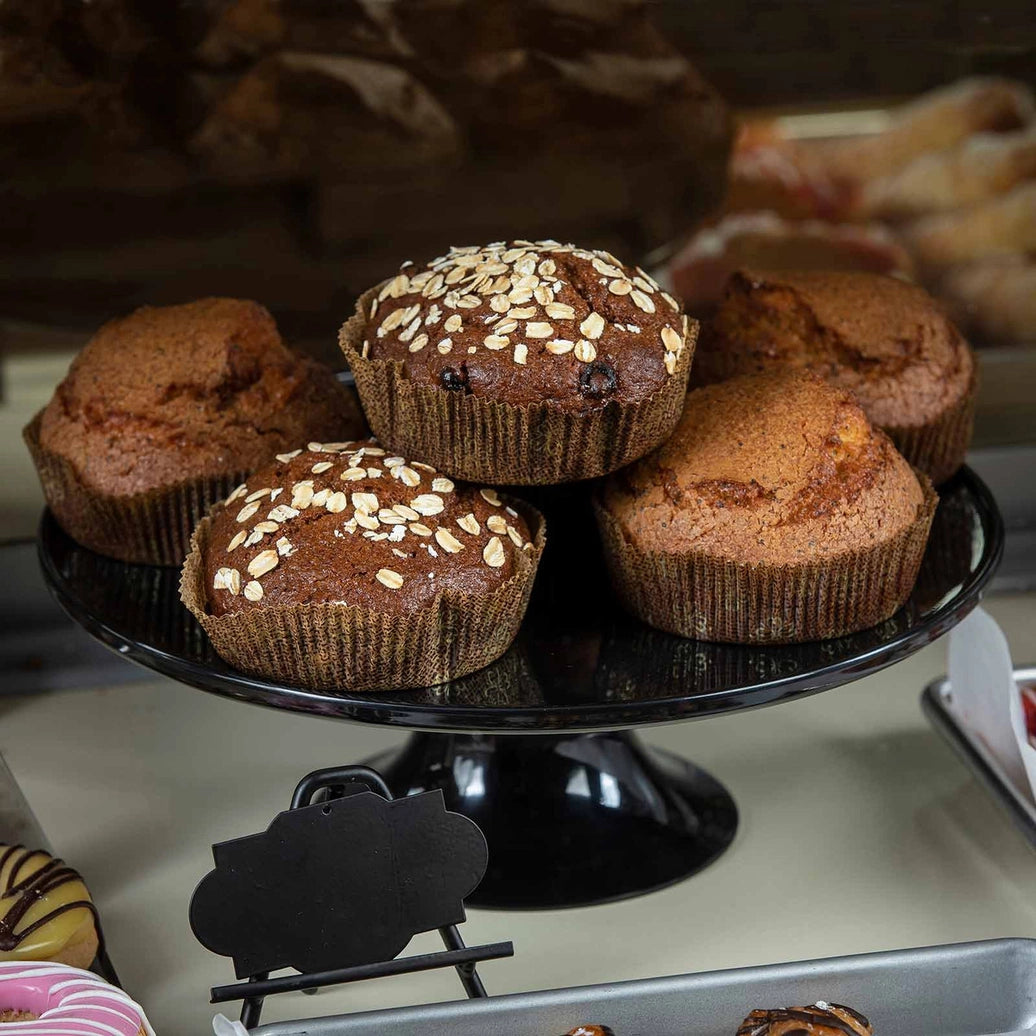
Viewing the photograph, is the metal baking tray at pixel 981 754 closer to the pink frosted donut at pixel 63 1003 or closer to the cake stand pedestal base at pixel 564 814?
the cake stand pedestal base at pixel 564 814

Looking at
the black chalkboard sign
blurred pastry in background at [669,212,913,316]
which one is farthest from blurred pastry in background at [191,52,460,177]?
the black chalkboard sign

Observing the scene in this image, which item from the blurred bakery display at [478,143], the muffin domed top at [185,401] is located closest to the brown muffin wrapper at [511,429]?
the muffin domed top at [185,401]

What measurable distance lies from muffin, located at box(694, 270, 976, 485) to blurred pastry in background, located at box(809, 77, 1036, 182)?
51 centimetres

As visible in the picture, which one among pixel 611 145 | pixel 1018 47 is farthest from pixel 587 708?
pixel 1018 47

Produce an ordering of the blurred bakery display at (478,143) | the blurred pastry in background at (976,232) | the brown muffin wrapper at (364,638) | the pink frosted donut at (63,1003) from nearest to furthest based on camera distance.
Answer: the pink frosted donut at (63,1003), the brown muffin wrapper at (364,638), the blurred bakery display at (478,143), the blurred pastry in background at (976,232)

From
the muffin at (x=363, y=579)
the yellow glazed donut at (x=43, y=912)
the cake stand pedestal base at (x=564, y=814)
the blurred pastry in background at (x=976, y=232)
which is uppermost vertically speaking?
the muffin at (x=363, y=579)

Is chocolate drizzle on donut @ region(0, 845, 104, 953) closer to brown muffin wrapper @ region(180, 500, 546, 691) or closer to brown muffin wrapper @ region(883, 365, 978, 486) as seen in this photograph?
brown muffin wrapper @ region(180, 500, 546, 691)

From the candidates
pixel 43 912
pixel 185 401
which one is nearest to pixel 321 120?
pixel 185 401

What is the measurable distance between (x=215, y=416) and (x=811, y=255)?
1.10 meters

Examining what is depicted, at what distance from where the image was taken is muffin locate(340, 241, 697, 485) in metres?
1.33

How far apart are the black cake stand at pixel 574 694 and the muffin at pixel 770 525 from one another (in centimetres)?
4

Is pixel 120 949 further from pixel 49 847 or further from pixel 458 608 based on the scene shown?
pixel 458 608

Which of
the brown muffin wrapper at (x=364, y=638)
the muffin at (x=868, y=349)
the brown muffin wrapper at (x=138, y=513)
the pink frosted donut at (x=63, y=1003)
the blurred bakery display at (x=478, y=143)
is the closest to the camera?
the pink frosted donut at (x=63, y=1003)

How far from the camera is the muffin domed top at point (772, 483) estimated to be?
1.37m
